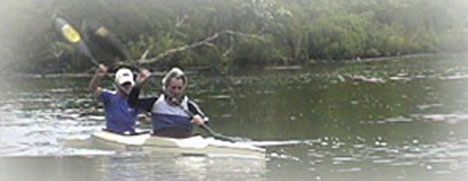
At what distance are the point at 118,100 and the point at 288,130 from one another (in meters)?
5.25

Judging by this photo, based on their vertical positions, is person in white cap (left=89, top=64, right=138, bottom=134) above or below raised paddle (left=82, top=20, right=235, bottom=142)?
below

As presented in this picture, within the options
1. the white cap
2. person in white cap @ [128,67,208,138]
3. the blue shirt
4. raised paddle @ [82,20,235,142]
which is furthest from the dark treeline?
person in white cap @ [128,67,208,138]

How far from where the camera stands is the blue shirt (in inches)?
635

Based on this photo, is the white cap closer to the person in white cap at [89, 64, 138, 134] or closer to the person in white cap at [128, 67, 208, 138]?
the person in white cap at [89, 64, 138, 134]

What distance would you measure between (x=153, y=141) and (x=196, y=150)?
2.51 feet

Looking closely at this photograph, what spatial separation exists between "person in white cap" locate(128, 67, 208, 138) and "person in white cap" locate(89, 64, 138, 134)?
0.52 m

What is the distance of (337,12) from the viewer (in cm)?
6788

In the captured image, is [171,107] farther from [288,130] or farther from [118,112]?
[288,130]

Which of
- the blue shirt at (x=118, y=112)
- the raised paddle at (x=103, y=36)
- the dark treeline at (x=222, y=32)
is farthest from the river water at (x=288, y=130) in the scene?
the dark treeline at (x=222, y=32)

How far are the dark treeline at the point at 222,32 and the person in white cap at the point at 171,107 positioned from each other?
31.7m

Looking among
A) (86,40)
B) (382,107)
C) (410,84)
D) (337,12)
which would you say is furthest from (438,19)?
(86,40)

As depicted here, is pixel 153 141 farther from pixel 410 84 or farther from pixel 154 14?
pixel 154 14

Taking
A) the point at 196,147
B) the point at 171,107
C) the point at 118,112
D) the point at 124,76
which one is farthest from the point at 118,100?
the point at 196,147

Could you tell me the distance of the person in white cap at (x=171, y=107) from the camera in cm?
1483
